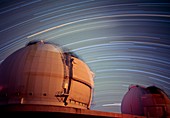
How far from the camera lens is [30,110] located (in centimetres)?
853

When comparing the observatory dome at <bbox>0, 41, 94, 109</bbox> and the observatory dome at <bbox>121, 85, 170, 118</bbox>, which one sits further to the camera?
the observatory dome at <bbox>121, 85, 170, 118</bbox>

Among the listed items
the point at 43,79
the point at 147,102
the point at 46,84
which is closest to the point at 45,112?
the point at 46,84

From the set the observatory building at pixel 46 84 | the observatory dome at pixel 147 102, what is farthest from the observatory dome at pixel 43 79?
the observatory dome at pixel 147 102

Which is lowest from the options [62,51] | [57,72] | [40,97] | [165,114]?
[165,114]

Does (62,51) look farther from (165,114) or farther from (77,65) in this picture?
(165,114)

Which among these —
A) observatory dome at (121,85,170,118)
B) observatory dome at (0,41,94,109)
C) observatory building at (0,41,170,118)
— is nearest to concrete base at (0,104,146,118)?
observatory building at (0,41,170,118)

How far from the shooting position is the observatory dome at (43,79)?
10.5 metres

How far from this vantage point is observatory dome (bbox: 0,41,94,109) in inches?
414

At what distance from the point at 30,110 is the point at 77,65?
5001 millimetres

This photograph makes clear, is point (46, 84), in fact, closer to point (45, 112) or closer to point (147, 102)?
point (45, 112)

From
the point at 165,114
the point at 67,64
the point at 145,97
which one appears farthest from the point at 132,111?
the point at 67,64

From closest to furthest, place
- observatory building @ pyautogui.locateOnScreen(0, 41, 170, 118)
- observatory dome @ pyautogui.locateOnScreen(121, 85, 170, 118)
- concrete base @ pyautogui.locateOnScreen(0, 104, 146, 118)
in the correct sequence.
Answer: concrete base @ pyautogui.locateOnScreen(0, 104, 146, 118) → observatory building @ pyautogui.locateOnScreen(0, 41, 170, 118) → observatory dome @ pyautogui.locateOnScreen(121, 85, 170, 118)

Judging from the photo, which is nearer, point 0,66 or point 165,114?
point 0,66

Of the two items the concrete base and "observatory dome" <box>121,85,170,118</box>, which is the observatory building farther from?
"observatory dome" <box>121,85,170,118</box>
